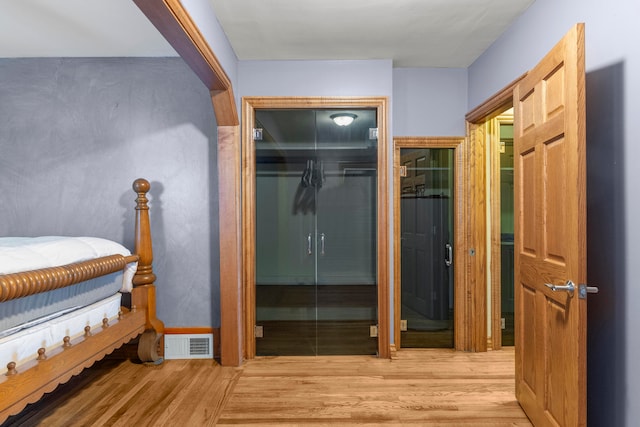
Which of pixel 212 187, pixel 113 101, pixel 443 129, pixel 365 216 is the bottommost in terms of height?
pixel 365 216

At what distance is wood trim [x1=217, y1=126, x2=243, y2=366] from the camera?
2.86 m

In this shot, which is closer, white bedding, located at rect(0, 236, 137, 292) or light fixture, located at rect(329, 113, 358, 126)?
white bedding, located at rect(0, 236, 137, 292)

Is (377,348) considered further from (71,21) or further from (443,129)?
(71,21)

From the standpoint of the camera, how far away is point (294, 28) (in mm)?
2570

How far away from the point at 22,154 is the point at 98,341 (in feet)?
6.44

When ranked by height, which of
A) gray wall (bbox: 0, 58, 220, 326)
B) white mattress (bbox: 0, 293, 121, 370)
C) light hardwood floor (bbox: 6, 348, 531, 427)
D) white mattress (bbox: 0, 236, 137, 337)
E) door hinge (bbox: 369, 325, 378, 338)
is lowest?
light hardwood floor (bbox: 6, 348, 531, 427)

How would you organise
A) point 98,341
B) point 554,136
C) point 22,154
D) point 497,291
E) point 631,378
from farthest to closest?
point 497,291 → point 22,154 → point 98,341 → point 554,136 → point 631,378

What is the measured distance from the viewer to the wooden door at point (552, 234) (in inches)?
61.4

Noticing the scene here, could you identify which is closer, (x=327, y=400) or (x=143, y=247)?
(x=327, y=400)

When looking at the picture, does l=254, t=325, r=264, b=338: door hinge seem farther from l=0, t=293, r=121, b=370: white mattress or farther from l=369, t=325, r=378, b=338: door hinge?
l=0, t=293, r=121, b=370: white mattress

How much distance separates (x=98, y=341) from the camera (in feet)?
7.04

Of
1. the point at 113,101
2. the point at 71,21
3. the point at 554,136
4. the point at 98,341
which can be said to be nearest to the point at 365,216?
the point at 554,136

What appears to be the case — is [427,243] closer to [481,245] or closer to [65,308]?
[481,245]

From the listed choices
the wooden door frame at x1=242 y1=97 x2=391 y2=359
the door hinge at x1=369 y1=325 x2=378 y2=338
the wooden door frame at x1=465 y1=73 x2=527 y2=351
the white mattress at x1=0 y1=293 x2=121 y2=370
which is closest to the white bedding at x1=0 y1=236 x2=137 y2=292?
the white mattress at x1=0 y1=293 x2=121 y2=370
